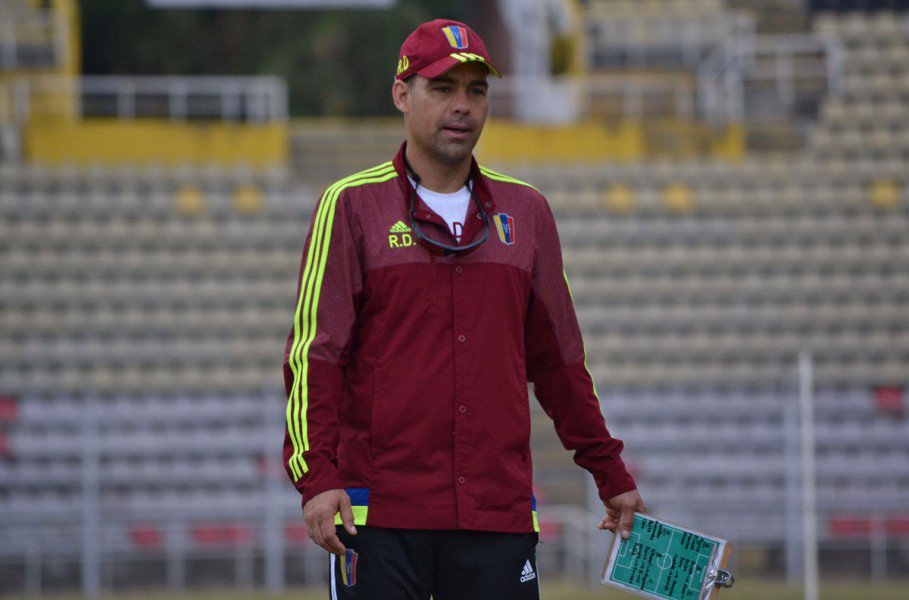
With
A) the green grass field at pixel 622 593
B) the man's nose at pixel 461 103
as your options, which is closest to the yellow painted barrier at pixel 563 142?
the green grass field at pixel 622 593

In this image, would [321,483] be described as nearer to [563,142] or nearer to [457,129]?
[457,129]

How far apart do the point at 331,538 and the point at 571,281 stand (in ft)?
31.6

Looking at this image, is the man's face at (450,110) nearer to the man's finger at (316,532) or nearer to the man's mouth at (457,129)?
the man's mouth at (457,129)

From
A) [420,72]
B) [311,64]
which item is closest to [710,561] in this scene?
[420,72]

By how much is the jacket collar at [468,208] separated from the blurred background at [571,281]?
510cm

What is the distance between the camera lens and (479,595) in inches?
112

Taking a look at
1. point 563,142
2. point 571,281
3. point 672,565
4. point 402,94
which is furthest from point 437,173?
point 563,142

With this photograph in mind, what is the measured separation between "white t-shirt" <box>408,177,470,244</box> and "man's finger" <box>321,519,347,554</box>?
640 mm

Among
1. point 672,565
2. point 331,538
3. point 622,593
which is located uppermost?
point 331,538

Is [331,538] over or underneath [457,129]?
underneath

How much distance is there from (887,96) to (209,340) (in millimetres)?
6483

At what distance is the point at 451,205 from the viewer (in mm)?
2984

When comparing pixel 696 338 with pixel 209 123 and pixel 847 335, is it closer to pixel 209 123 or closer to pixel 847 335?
pixel 847 335

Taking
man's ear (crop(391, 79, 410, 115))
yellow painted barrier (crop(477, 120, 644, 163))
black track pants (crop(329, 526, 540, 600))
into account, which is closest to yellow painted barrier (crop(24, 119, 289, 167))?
yellow painted barrier (crop(477, 120, 644, 163))
